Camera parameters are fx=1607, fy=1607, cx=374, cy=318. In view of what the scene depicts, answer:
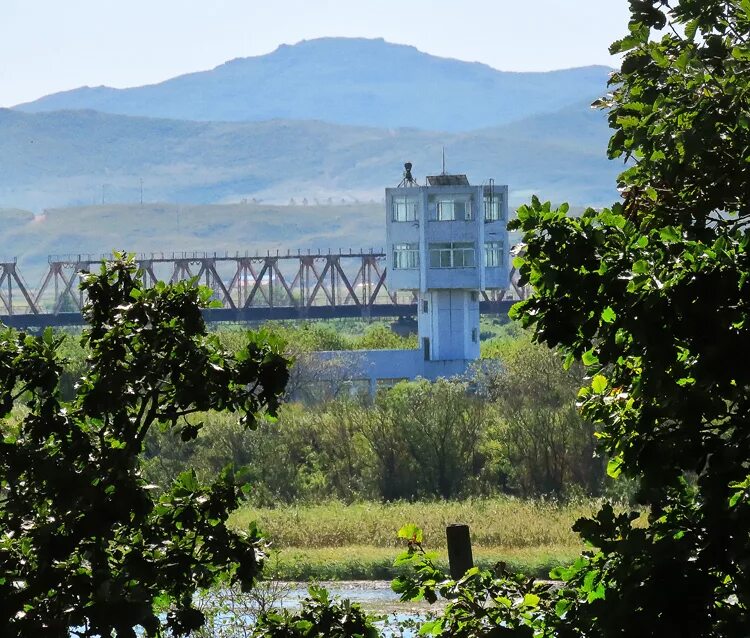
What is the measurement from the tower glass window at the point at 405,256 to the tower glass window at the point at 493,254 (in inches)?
125

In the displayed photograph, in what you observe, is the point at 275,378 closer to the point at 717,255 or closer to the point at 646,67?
the point at 646,67

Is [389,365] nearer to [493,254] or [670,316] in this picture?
[493,254]

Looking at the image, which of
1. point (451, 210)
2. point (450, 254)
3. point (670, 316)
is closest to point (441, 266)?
point (450, 254)

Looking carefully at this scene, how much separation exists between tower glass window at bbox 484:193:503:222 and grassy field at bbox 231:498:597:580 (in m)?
29.3

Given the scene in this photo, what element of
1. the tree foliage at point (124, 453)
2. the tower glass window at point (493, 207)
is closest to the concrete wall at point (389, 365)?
the tower glass window at point (493, 207)

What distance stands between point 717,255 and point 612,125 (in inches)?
91.5

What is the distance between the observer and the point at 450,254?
71812 millimetres

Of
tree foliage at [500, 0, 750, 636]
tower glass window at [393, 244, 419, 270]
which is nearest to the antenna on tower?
tower glass window at [393, 244, 419, 270]

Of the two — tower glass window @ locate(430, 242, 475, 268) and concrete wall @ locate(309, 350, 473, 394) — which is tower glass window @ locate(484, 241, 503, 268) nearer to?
tower glass window @ locate(430, 242, 475, 268)

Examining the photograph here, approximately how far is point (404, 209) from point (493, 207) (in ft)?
13.7

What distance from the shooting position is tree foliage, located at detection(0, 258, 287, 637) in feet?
28.4

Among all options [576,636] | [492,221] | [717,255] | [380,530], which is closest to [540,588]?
[576,636]

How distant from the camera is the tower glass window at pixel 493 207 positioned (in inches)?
2888

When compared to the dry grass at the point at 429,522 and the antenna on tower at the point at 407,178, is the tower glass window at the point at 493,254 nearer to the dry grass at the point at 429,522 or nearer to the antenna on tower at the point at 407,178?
the antenna on tower at the point at 407,178
